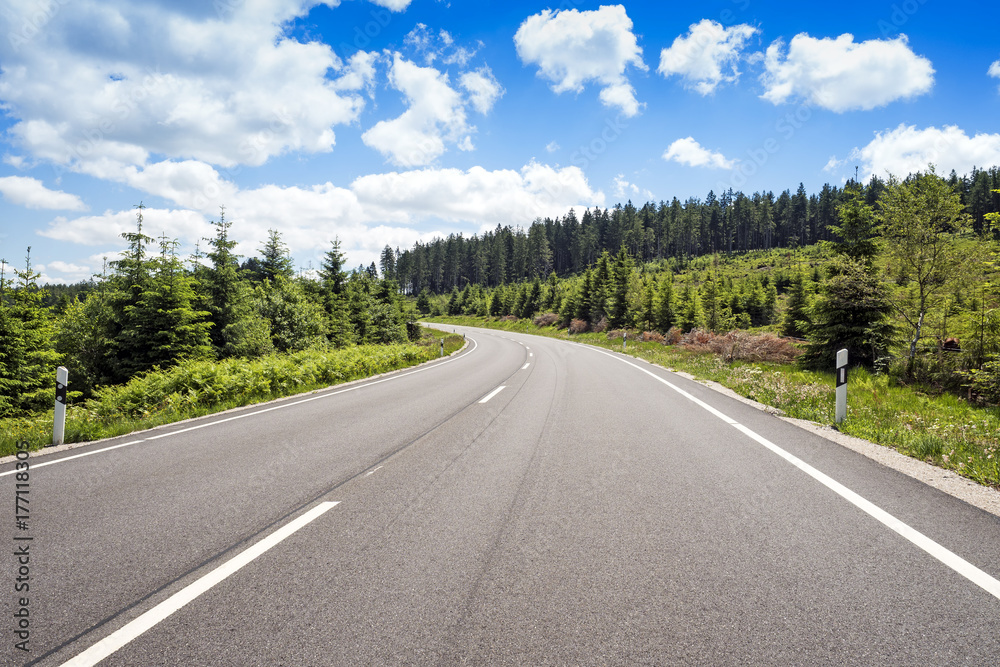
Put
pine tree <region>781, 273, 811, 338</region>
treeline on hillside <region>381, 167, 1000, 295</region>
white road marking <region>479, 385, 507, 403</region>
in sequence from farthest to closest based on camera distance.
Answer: treeline on hillside <region>381, 167, 1000, 295</region>
pine tree <region>781, 273, 811, 338</region>
white road marking <region>479, 385, 507, 403</region>

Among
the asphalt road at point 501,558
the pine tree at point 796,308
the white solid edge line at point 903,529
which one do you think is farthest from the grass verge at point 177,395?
the pine tree at point 796,308

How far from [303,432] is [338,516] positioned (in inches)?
146

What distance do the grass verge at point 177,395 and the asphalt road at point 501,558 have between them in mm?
1657

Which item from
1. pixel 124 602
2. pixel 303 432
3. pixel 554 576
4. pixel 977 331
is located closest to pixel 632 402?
pixel 303 432

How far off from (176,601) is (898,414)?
1014cm

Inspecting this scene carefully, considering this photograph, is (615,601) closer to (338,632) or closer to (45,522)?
(338,632)

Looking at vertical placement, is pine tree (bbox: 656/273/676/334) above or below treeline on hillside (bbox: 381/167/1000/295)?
below

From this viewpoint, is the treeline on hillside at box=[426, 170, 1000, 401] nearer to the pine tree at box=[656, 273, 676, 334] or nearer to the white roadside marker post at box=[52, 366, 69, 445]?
the white roadside marker post at box=[52, 366, 69, 445]

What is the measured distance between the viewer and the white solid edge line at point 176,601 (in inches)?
81.2

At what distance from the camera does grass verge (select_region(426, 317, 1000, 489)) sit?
5125mm

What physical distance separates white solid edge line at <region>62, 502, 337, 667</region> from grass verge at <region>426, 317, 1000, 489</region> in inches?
262

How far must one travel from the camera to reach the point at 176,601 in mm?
2479

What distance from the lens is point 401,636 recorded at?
2197 millimetres

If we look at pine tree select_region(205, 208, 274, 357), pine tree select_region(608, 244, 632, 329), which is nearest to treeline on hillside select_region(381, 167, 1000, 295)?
pine tree select_region(608, 244, 632, 329)
